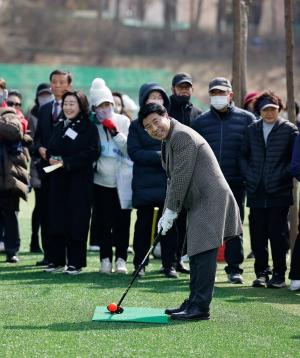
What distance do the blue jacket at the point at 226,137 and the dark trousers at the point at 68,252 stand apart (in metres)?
1.86

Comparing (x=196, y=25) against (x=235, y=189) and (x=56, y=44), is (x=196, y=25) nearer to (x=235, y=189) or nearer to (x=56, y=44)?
(x=56, y=44)

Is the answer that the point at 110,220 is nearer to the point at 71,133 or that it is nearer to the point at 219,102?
the point at 71,133

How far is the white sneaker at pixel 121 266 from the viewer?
13.2m

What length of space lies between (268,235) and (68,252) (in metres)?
2.34

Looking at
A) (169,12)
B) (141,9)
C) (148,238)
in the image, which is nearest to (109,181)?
(148,238)

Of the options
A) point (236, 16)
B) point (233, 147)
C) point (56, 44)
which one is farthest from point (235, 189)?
point (56, 44)

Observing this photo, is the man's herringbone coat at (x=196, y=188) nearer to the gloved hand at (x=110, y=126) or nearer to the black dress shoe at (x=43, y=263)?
the gloved hand at (x=110, y=126)

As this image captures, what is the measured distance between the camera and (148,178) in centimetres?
1280

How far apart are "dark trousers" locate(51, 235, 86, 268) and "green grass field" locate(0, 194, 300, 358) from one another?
0.21 meters

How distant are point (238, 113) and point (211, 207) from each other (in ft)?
10.7

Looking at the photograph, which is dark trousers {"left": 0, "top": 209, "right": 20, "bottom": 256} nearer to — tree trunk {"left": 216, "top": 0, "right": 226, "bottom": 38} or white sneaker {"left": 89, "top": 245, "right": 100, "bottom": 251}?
white sneaker {"left": 89, "top": 245, "right": 100, "bottom": 251}

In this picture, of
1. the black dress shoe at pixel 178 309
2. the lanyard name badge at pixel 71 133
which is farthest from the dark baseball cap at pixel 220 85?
the black dress shoe at pixel 178 309

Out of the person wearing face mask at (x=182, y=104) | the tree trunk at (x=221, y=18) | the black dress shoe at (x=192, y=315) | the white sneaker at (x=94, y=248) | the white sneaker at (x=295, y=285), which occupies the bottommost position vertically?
the white sneaker at (x=94, y=248)

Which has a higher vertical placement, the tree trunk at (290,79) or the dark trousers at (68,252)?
the tree trunk at (290,79)
